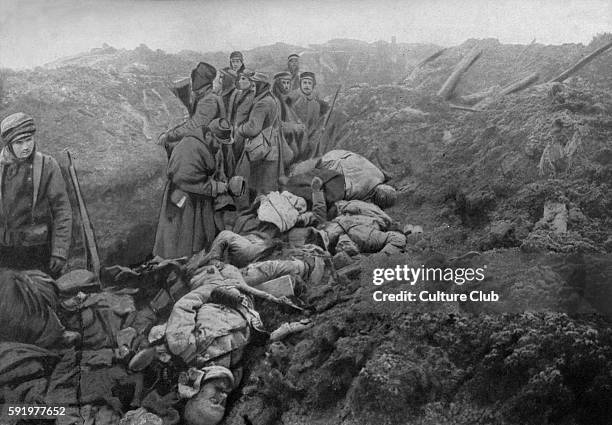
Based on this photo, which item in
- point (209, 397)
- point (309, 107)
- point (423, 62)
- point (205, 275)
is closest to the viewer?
point (209, 397)

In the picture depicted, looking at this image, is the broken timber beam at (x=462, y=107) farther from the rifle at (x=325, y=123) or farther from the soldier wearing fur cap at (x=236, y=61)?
the soldier wearing fur cap at (x=236, y=61)

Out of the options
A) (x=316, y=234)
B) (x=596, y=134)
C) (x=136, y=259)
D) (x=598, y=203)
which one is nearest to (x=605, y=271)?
(x=598, y=203)

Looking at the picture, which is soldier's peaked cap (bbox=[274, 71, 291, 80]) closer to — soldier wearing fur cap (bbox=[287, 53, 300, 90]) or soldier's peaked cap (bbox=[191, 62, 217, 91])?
soldier wearing fur cap (bbox=[287, 53, 300, 90])

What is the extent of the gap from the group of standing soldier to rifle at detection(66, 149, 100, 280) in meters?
0.73

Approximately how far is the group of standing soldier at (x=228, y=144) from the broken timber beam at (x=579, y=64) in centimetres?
296

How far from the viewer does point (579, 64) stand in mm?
10469

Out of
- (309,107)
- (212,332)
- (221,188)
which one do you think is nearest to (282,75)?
(309,107)

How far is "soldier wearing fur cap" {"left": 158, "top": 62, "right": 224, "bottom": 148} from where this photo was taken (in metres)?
10.3

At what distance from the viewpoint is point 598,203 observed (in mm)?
9273

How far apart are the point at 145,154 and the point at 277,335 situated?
292 cm

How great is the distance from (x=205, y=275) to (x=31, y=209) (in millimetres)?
→ 2308

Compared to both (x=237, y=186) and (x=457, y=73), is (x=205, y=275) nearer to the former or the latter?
(x=237, y=186)

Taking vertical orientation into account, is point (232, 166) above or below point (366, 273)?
above

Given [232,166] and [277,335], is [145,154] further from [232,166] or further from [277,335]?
[277,335]
